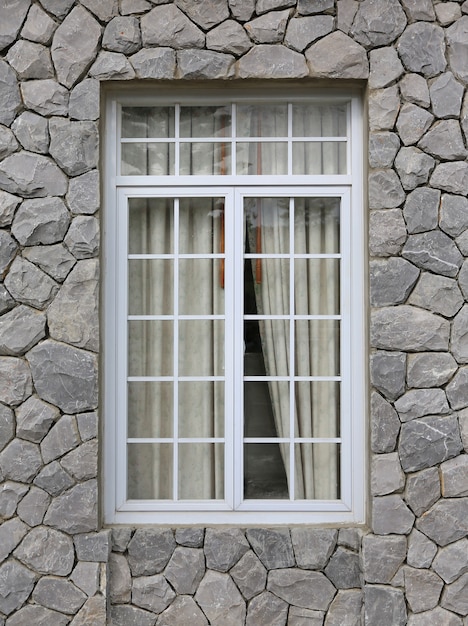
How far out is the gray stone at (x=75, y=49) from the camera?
10.9 ft

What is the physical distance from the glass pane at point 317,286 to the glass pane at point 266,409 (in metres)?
0.44

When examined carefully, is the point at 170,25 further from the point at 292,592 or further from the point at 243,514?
the point at 292,592

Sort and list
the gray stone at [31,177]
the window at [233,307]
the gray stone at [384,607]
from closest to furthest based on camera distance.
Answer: the gray stone at [384,607]
the gray stone at [31,177]
the window at [233,307]

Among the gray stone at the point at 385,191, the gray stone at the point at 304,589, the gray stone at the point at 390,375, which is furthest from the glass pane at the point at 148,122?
the gray stone at the point at 304,589

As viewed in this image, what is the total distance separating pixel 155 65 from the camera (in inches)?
131

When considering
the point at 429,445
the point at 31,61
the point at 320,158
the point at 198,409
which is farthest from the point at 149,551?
the point at 31,61

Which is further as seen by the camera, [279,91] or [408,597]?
[279,91]

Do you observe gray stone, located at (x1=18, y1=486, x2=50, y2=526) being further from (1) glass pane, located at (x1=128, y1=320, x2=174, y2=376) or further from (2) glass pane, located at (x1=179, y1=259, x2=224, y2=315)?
(2) glass pane, located at (x1=179, y1=259, x2=224, y2=315)

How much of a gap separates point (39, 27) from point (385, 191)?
1.98 m

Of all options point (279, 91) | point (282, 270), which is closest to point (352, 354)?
point (282, 270)

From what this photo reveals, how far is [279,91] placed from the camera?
11.4ft

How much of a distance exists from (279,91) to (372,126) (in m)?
0.54

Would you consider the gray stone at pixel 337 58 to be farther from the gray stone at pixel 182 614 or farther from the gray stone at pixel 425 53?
the gray stone at pixel 182 614

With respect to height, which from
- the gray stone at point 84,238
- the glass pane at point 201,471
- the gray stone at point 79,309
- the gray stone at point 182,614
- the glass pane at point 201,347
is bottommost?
the gray stone at point 182,614
